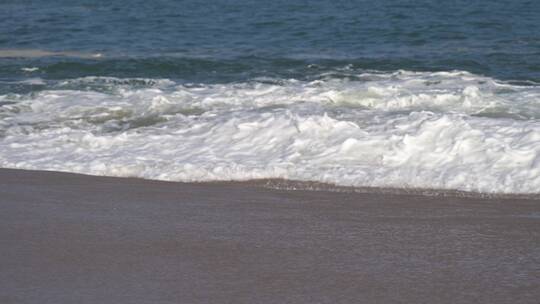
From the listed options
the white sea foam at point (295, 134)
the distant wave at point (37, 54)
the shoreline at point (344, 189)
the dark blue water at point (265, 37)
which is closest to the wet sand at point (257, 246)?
the shoreline at point (344, 189)

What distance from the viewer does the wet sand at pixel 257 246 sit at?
170 inches

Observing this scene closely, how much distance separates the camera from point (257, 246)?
503cm

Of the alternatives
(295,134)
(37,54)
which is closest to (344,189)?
(295,134)

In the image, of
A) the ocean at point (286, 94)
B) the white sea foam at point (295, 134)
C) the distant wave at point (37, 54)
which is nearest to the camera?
the white sea foam at point (295, 134)

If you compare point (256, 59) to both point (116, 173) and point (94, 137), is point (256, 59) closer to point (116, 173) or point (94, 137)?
point (94, 137)

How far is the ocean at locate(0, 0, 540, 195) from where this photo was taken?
702 cm

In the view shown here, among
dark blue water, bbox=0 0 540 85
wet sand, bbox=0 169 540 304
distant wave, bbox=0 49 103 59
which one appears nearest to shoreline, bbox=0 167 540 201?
wet sand, bbox=0 169 540 304

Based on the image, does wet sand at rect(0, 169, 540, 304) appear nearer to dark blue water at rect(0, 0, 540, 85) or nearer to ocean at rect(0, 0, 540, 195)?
ocean at rect(0, 0, 540, 195)

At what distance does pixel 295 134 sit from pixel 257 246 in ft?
9.35

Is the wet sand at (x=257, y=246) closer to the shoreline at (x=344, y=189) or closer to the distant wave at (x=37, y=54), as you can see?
the shoreline at (x=344, y=189)

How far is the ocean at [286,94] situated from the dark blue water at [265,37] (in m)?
0.05

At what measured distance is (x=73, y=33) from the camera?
17.3 metres

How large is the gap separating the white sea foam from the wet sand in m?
0.52

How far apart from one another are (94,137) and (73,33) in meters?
9.76
